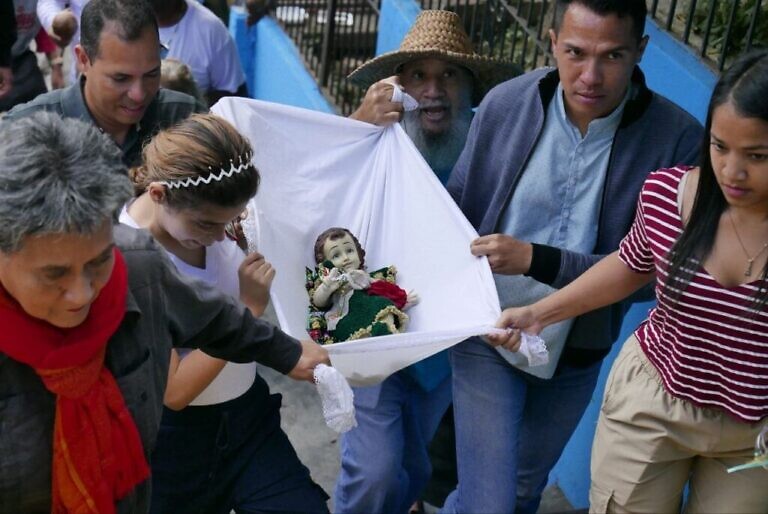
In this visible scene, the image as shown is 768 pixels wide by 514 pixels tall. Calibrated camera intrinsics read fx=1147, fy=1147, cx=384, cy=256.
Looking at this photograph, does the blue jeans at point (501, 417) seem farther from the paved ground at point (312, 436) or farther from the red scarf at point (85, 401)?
the red scarf at point (85, 401)

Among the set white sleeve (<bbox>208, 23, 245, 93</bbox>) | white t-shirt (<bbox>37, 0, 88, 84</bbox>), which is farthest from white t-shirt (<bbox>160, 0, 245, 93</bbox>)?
white t-shirt (<bbox>37, 0, 88, 84</bbox>)

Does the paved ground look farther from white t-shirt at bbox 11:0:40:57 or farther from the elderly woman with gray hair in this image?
the elderly woman with gray hair

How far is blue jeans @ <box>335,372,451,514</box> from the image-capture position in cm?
399

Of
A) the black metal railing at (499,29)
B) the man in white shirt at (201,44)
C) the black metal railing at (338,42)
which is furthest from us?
the black metal railing at (338,42)

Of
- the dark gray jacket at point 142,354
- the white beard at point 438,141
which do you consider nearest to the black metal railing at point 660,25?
the white beard at point 438,141

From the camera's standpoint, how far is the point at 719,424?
10.5 ft

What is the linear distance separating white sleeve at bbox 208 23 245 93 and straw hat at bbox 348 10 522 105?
1724 millimetres

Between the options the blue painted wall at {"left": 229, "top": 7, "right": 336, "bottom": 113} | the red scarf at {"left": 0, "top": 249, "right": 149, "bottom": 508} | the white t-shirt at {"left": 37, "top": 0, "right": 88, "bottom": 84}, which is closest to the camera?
the red scarf at {"left": 0, "top": 249, "right": 149, "bottom": 508}

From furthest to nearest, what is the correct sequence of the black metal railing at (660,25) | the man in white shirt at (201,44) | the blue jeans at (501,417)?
the man in white shirt at (201,44), the black metal railing at (660,25), the blue jeans at (501,417)

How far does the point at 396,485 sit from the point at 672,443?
1.11 metres

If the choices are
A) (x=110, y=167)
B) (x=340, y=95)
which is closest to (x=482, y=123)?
(x=110, y=167)

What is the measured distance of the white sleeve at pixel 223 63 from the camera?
5.91 metres

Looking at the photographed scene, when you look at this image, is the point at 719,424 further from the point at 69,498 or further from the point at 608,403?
the point at 69,498

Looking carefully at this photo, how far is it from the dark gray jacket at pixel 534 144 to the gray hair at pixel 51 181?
5.48ft
